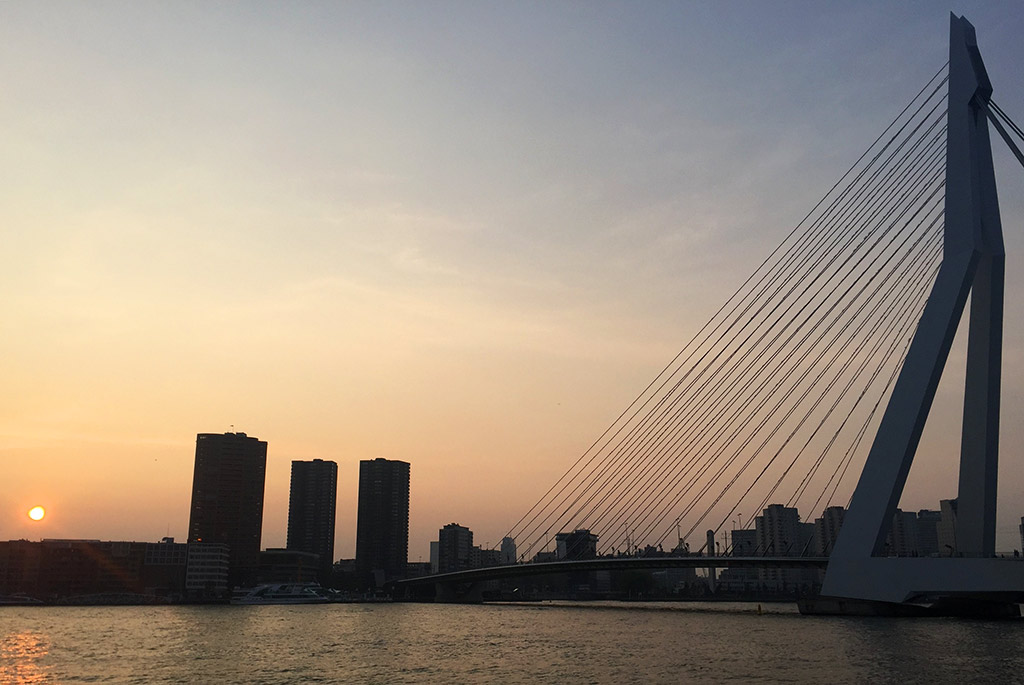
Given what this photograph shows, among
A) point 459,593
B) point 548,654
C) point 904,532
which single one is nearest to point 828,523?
point 904,532

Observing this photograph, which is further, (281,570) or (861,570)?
(281,570)

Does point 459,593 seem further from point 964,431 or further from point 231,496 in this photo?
point 231,496

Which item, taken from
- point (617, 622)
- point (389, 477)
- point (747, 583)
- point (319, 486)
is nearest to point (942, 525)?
point (747, 583)

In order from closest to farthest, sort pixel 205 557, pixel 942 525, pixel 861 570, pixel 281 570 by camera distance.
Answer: pixel 861 570, pixel 942 525, pixel 205 557, pixel 281 570

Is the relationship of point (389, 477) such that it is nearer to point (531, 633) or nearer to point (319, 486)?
point (319, 486)

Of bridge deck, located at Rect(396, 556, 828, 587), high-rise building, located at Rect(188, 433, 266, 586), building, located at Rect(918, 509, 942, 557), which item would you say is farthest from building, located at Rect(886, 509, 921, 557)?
high-rise building, located at Rect(188, 433, 266, 586)

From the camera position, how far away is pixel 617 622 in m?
48.8

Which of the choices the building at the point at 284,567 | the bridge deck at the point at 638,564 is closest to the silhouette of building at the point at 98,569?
the building at the point at 284,567

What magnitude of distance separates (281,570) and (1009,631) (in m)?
117

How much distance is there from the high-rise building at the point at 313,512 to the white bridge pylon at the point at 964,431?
156589mm

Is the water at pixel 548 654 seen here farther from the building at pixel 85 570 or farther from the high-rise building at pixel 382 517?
the high-rise building at pixel 382 517

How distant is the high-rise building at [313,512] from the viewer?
7185 inches

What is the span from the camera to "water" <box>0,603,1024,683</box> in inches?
922

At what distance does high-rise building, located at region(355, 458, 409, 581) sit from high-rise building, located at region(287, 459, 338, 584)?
30.0 feet
